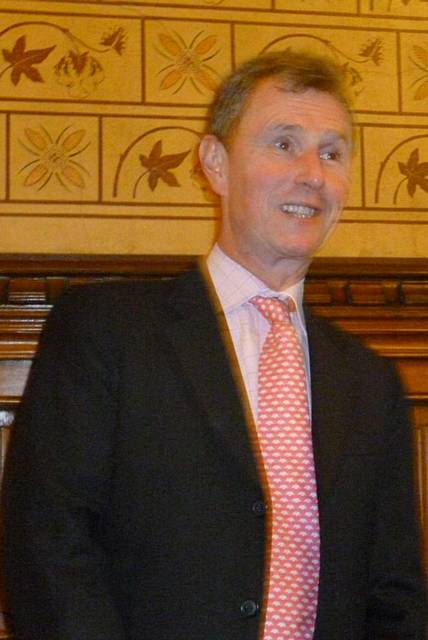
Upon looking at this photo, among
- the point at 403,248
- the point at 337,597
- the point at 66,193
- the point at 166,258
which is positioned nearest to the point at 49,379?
the point at 337,597

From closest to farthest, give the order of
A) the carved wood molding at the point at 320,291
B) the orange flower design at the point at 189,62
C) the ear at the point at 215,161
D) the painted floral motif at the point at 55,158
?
the ear at the point at 215,161 → the carved wood molding at the point at 320,291 → the painted floral motif at the point at 55,158 → the orange flower design at the point at 189,62

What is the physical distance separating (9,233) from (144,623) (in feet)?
5.25

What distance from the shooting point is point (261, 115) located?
6.02 ft

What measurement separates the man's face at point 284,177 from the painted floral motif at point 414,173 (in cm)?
141

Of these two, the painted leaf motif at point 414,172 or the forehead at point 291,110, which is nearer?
the forehead at point 291,110

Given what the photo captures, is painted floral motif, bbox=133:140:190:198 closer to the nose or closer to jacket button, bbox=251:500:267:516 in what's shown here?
the nose

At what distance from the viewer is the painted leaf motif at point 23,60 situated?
3.08 meters

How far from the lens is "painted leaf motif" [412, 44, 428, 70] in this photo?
10.9 feet

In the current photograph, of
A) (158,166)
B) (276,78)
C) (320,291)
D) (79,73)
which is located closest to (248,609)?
(276,78)

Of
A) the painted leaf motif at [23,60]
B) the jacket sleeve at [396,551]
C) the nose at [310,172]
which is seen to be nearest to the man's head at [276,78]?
the nose at [310,172]

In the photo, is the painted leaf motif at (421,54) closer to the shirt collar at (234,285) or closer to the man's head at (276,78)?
the man's head at (276,78)

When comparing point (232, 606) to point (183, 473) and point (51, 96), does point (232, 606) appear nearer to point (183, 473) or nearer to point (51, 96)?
point (183, 473)

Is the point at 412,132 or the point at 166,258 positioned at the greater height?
the point at 412,132

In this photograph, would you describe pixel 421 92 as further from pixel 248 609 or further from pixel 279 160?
pixel 248 609
